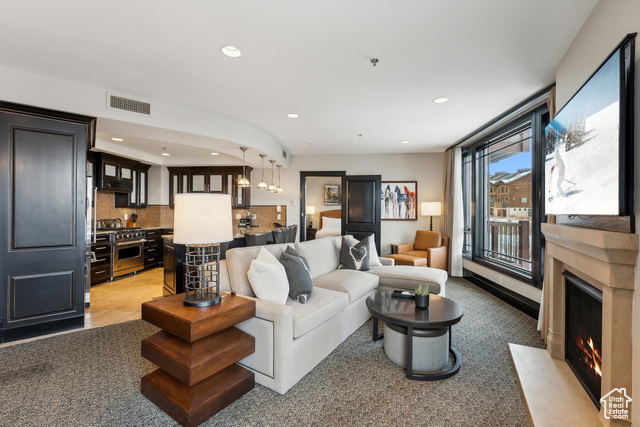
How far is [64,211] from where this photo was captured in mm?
3012

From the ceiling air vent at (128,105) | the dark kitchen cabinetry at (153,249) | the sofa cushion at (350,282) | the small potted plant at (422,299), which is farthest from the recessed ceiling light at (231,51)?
the dark kitchen cabinetry at (153,249)

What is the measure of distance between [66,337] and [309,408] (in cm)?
264

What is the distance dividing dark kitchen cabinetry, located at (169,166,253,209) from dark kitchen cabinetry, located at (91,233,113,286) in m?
2.00

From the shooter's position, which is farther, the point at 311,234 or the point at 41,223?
the point at 311,234

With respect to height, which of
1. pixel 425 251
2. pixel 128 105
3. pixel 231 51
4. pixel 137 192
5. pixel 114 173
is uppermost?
pixel 231 51

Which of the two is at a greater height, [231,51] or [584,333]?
[231,51]

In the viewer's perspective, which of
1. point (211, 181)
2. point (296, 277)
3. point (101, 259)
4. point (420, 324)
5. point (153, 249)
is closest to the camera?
point (420, 324)

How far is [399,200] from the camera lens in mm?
6395

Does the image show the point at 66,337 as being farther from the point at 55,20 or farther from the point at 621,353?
the point at 621,353

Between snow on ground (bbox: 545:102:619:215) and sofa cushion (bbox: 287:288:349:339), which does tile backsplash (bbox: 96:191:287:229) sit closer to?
sofa cushion (bbox: 287:288:349:339)

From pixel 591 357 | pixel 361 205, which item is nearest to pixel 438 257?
pixel 361 205

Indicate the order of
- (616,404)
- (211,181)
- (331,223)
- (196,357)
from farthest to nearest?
(331,223) → (211,181) → (196,357) → (616,404)

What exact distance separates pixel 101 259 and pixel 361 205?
16.3 ft

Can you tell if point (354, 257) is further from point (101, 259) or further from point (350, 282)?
point (101, 259)
